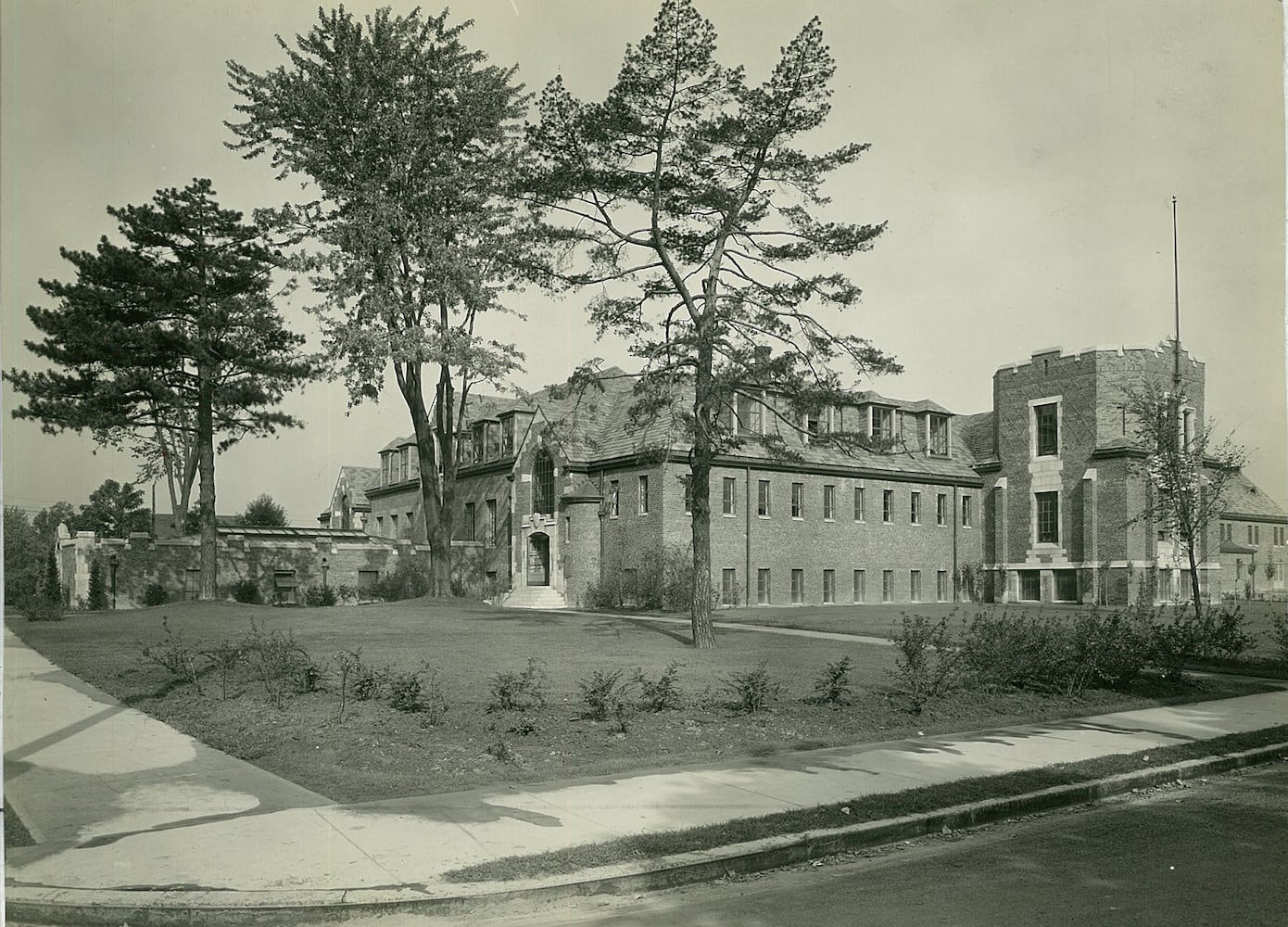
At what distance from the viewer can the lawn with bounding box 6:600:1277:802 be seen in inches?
395

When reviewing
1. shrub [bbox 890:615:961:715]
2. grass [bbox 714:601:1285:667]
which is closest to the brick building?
grass [bbox 714:601:1285:667]

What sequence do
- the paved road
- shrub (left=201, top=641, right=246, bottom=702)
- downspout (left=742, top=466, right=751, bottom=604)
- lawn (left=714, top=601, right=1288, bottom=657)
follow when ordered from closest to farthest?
the paved road, shrub (left=201, top=641, right=246, bottom=702), lawn (left=714, top=601, right=1288, bottom=657), downspout (left=742, top=466, right=751, bottom=604)

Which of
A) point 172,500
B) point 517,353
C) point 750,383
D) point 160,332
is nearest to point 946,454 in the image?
point 517,353

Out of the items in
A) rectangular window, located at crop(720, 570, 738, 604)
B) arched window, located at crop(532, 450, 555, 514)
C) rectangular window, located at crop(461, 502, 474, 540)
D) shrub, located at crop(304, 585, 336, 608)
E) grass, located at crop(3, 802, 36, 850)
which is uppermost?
arched window, located at crop(532, 450, 555, 514)

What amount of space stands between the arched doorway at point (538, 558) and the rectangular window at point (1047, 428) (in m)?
23.0

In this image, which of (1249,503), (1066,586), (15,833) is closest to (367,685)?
(15,833)

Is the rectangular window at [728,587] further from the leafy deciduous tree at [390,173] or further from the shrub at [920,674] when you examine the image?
the shrub at [920,674]

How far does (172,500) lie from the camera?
5803 centimetres

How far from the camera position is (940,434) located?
161ft

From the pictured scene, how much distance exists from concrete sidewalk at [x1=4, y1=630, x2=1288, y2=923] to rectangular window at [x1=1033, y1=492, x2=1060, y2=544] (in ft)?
113

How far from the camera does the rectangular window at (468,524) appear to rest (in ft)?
161

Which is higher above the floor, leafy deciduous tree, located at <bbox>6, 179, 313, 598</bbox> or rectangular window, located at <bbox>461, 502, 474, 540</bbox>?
leafy deciduous tree, located at <bbox>6, 179, 313, 598</bbox>

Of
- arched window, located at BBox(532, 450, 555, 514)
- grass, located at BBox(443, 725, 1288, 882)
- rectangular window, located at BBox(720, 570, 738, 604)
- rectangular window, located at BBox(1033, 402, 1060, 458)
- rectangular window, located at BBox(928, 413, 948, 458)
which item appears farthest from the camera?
rectangular window, located at BBox(928, 413, 948, 458)

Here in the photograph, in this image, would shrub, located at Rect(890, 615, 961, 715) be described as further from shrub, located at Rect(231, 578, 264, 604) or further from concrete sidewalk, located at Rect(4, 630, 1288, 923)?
shrub, located at Rect(231, 578, 264, 604)
